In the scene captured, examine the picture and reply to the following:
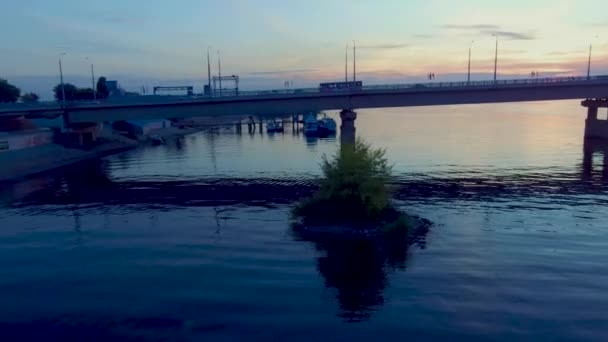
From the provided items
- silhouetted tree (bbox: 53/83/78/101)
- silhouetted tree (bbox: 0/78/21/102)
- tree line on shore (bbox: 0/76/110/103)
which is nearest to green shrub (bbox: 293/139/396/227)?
tree line on shore (bbox: 0/76/110/103)

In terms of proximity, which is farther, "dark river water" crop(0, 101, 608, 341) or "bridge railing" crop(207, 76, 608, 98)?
"bridge railing" crop(207, 76, 608, 98)

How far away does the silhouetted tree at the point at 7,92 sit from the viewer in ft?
445

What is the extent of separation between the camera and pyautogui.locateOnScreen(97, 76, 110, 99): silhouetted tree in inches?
6989

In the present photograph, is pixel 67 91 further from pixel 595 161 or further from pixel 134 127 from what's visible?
pixel 595 161

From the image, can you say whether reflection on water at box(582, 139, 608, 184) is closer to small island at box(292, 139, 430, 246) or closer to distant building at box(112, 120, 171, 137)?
small island at box(292, 139, 430, 246)

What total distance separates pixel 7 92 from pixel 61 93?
21.9m

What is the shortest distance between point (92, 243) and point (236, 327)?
22589 millimetres

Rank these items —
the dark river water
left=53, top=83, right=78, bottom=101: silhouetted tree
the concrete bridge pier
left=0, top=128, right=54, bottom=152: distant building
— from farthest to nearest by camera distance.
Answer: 1. left=53, top=83, right=78, bottom=101: silhouetted tree
2. the concrete bridge pier
3. left=0, top=128, right=54, bottom=152: distant building
4. the dark river water

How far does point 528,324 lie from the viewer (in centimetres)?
2878

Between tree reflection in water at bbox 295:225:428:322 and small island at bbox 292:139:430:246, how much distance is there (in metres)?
1.11

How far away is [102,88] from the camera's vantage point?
184 meters

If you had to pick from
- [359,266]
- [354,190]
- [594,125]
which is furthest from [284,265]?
[594,125]

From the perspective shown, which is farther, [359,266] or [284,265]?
[359,266]

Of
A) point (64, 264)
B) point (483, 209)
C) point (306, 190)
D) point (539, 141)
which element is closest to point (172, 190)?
point (306, 190)
